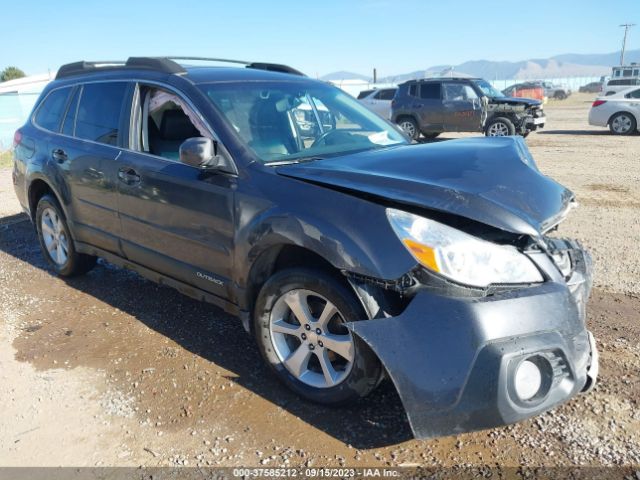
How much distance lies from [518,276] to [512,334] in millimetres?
275

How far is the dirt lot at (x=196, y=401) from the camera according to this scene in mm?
2631

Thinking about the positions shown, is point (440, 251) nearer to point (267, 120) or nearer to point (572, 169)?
point (267, 120)

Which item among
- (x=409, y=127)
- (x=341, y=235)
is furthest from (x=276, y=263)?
(x=409, y=127)

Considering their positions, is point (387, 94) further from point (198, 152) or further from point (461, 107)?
point (198, 152)

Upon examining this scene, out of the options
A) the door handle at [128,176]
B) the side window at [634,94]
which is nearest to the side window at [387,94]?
the side window at [634,94]

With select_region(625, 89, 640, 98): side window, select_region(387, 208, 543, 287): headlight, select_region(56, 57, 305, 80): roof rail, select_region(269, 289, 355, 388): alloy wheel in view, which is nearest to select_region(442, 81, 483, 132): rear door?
select_region(625, 89, 640, 98): side window

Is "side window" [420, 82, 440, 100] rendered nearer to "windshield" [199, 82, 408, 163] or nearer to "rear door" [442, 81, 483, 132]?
"rear door" [442, 81, 483, 132]

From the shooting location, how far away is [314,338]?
9.47ft

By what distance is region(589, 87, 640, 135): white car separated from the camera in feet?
55.0

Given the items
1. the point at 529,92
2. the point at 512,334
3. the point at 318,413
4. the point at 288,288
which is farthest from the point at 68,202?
the point at 529,92

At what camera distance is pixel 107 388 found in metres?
3.30

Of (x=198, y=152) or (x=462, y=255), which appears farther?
(x=198, y=152)

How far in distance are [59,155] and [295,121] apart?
231cm

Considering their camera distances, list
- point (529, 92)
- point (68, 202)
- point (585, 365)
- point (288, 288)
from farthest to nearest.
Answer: point (529, 92) → point (68, 202) → point (288, 288) → point (585, 365)
